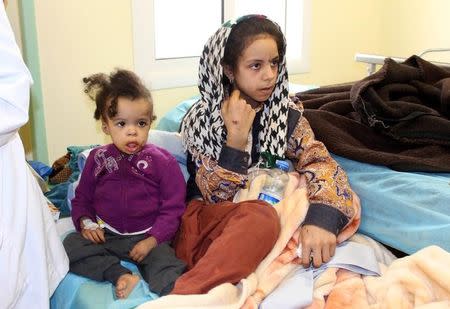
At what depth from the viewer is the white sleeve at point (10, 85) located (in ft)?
2.83

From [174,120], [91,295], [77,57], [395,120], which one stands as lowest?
[91,295]

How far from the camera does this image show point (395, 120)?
4.44ft

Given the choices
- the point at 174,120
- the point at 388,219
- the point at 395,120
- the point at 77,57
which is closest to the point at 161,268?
the point at 388,219

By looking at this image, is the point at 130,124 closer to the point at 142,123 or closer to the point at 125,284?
the point at 142,123

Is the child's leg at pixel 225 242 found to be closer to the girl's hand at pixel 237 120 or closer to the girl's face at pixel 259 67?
the girl's hand at pixel 237 120

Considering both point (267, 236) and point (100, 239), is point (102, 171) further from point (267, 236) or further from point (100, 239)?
point (267, 236)

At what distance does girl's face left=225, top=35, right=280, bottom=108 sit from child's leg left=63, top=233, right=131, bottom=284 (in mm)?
543

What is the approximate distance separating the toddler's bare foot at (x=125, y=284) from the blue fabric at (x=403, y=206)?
0.57 metres

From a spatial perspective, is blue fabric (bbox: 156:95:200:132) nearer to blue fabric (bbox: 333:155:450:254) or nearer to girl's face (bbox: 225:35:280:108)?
girl's face (bbox: 225:35:280:108)

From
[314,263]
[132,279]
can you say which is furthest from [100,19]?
[314,263]

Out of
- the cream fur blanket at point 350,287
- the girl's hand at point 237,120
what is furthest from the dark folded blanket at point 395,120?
the cream fur blanket at point 350,287

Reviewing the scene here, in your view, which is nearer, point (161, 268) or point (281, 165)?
point (161, 268)

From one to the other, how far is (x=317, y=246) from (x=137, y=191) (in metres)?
0.47

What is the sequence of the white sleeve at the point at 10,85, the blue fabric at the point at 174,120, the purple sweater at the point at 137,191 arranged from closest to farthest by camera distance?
the white sleeve at the point at 10,85
the purple sweater at the point at 137,191
the blue fabric at the point at 174,120
